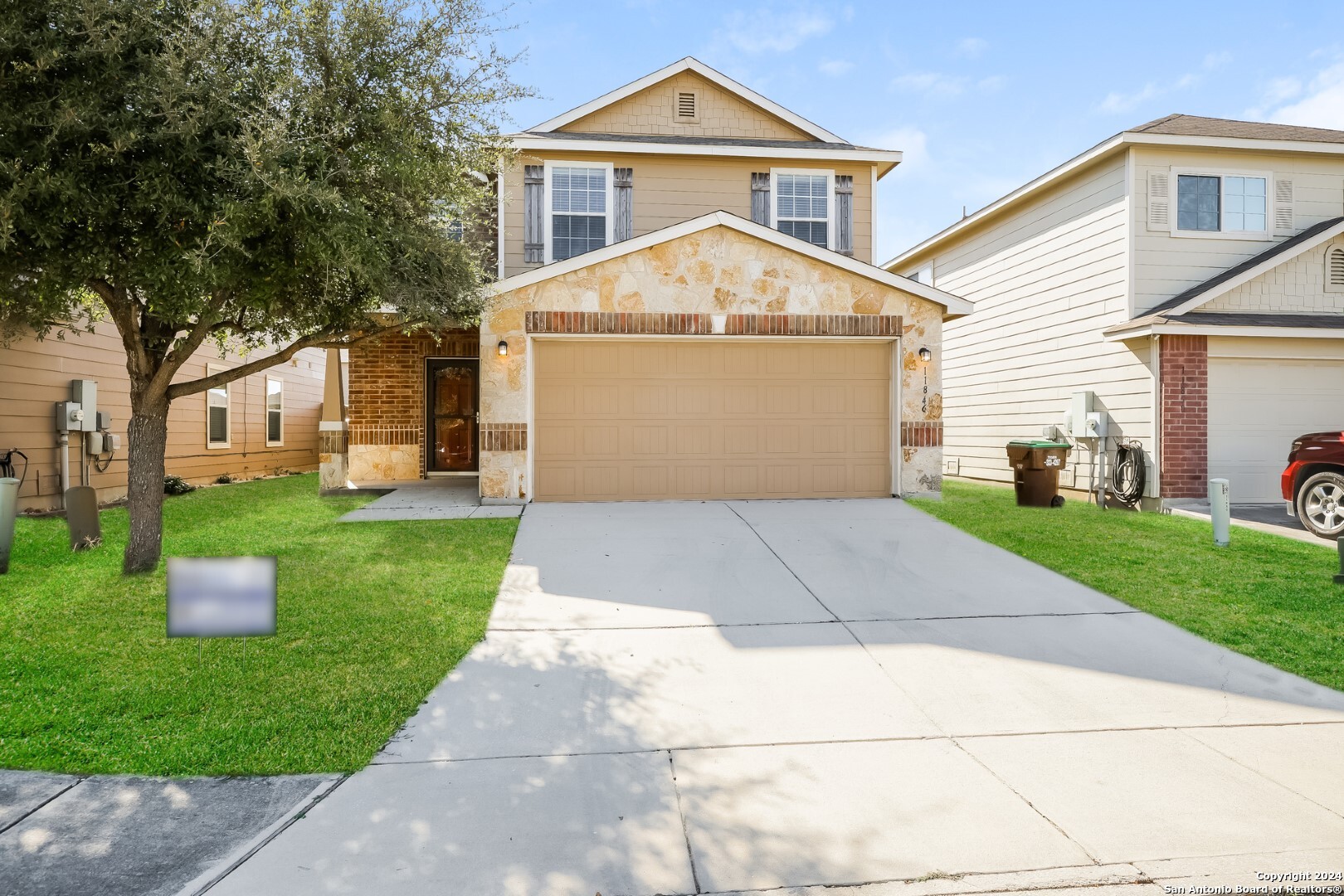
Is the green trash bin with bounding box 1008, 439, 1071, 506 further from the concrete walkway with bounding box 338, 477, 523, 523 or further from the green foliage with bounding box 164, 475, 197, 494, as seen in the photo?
the green foliage with bounding box 164, 475, 197, 494

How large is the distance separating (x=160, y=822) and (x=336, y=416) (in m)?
10.3

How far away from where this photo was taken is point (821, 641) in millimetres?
5254

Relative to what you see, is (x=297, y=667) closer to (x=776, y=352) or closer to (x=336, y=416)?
(x=776, y=352)

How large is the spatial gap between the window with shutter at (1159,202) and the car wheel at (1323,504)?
4709 millimetres

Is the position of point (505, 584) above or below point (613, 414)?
below

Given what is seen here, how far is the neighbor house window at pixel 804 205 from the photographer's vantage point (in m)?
13.4

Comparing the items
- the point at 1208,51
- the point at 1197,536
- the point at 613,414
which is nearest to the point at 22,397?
the point at 613,414

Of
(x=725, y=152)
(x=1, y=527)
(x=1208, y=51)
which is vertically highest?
(x=1208, y=51)

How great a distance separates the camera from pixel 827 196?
13516 millimetres

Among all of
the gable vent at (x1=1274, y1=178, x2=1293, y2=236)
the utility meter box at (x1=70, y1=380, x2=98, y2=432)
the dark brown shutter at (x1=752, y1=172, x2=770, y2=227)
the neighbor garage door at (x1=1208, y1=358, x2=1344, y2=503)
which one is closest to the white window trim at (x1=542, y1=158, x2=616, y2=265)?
the dark brown shutter at (x1=752, y1=172, x2=770, y2=227)

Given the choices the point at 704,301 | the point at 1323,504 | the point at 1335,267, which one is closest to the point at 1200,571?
the point at 1323,504

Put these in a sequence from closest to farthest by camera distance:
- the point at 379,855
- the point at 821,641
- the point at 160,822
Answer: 1. the point at 379,855
2. the point at 160,822
3. the point at 821,641

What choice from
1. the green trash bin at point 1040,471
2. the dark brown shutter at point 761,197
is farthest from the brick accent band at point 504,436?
the green trash bin at point 1040,471

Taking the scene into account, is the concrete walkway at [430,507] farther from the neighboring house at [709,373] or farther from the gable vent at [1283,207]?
the gable vent at [1283,207]
